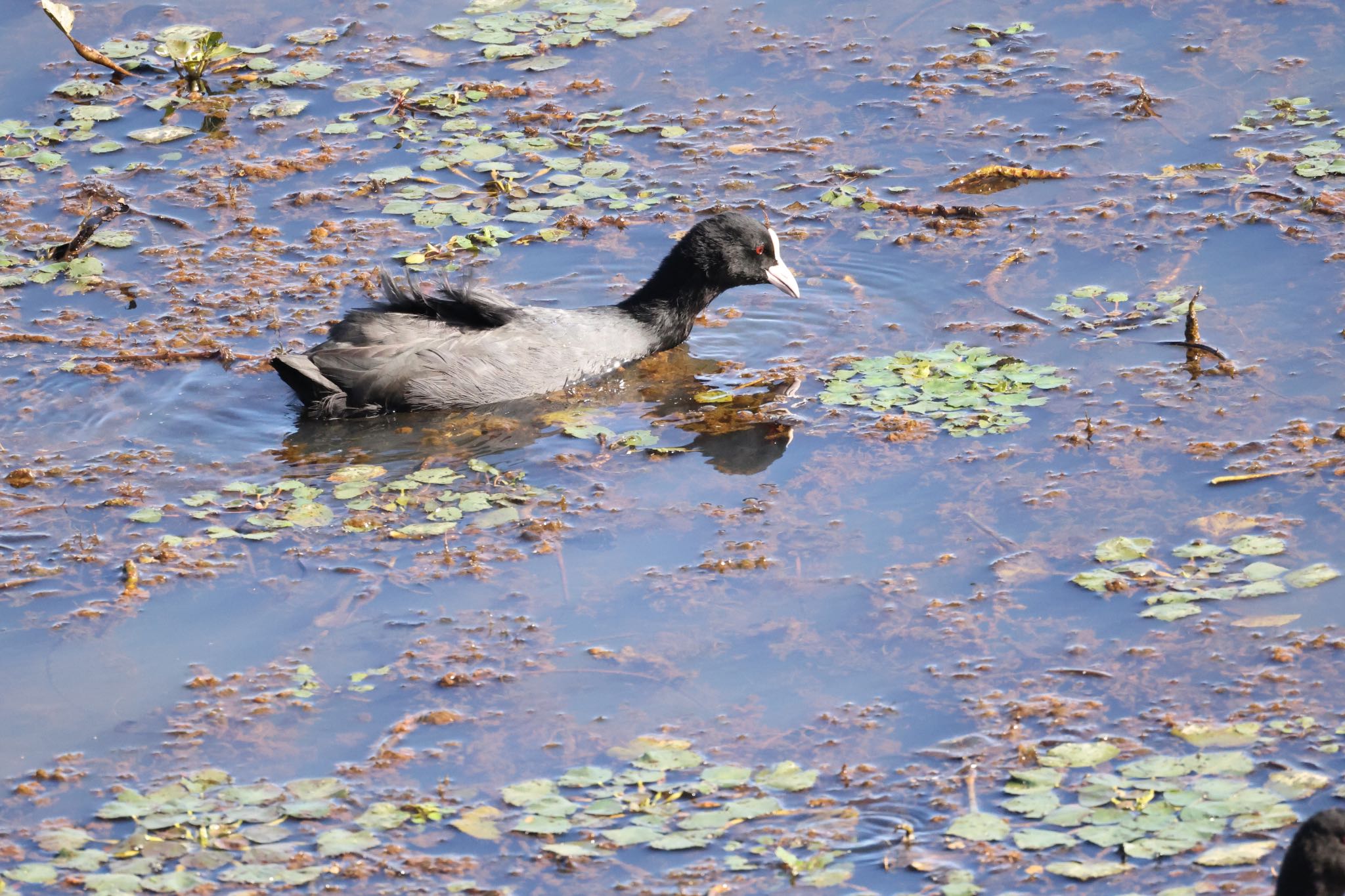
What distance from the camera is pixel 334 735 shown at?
5195mm

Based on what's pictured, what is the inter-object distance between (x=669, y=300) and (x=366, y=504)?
6.40 ft

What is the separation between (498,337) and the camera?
729 centimetres

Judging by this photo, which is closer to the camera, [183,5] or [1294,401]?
[1294,401]

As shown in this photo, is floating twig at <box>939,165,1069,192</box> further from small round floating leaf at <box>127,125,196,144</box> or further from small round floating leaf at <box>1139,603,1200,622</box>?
small round floating leaf at <box>127,125,196,144</box>

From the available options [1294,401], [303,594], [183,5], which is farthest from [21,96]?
[1294,401]

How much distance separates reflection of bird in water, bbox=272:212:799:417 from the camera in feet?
23.2

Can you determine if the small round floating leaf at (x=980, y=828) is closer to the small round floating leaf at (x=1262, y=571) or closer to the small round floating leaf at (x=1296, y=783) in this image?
the small round floating leaf at (x=1296, y=783)

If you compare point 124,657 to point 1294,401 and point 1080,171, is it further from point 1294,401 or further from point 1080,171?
point 1080,171

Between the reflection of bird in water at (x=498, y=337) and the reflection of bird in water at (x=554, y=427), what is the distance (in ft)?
0.21

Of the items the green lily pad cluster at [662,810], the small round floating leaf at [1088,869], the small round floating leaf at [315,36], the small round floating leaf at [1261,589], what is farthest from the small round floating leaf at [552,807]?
the small round floating leaf at [315,36]

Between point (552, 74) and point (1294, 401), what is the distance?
15.4ft

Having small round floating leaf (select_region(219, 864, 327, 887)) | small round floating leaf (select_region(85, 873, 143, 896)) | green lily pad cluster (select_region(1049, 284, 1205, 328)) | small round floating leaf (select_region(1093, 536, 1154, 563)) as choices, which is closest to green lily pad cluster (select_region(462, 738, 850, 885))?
small round floating leaf (select_region(219, 864, 327, 887))

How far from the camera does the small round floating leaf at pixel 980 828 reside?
4.61 metres

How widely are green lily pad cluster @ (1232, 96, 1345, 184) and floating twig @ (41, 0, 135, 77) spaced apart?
5.91 metres
